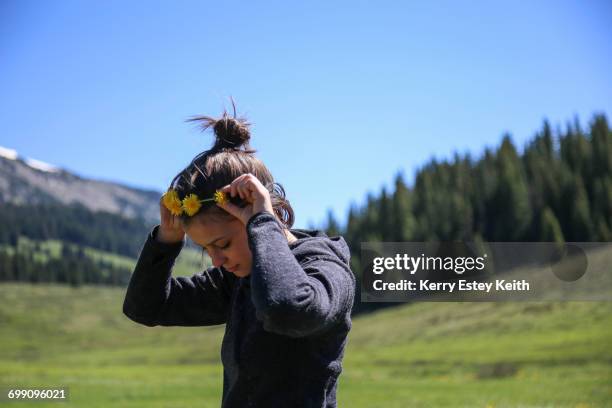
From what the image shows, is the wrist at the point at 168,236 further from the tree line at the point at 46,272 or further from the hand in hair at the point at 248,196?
the tree line at the point at 46,272

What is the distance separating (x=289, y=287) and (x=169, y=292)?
3.92 feet

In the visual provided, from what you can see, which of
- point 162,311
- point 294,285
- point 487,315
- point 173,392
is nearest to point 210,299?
point 162,311

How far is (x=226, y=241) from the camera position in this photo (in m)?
3.12

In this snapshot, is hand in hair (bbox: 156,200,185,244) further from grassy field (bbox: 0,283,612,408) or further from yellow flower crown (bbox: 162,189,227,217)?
grassy field (bbox: 0,283,612,408)

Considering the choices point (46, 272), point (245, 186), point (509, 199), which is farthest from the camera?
point (46, 272)

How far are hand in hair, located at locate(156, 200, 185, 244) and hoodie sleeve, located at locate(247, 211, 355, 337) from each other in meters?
0.68

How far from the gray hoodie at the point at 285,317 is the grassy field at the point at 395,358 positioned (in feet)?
40.4

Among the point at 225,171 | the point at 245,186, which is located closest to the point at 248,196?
the point at 245,186

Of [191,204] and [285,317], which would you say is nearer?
[285,317]

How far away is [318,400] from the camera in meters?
2.89

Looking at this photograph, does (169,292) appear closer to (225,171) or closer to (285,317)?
(225,171)

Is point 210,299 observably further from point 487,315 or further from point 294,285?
point 487,315

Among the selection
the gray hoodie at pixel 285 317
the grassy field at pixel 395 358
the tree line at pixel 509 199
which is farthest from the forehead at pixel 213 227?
the tree line at pixel 509 199

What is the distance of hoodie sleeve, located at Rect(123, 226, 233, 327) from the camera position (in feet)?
11.5
